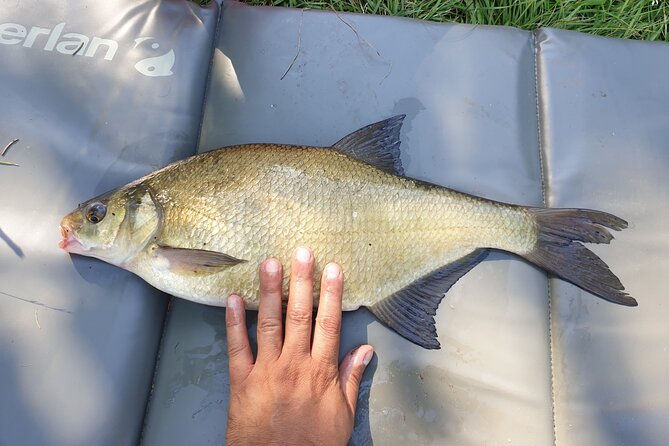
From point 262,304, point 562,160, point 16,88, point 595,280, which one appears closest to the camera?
point 262,304

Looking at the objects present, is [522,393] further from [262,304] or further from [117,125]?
[117,125]

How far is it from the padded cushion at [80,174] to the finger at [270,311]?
0.43 meters

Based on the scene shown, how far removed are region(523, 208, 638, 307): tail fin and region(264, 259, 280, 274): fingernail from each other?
0.97m

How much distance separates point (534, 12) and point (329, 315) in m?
1.87

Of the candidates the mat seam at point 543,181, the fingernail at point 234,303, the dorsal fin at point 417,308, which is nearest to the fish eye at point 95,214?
the fingernail at point 234,303

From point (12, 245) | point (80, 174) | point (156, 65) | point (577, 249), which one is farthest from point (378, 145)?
point (12, 245)

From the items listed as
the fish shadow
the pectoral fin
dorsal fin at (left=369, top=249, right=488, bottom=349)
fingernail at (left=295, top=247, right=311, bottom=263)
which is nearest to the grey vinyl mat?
the fish shadow

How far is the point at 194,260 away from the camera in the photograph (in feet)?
5.41

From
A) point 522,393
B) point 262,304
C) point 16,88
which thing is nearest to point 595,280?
point 522,393

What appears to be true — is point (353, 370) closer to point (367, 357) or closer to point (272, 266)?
point (367, 357)

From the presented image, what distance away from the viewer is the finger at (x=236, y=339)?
168cm

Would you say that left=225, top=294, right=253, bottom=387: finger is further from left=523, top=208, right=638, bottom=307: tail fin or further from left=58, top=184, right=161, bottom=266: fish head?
left=523, top=208, right=638, bottom=307: tail fin

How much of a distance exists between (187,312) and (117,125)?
80 centimetres

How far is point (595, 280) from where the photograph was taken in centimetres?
180
